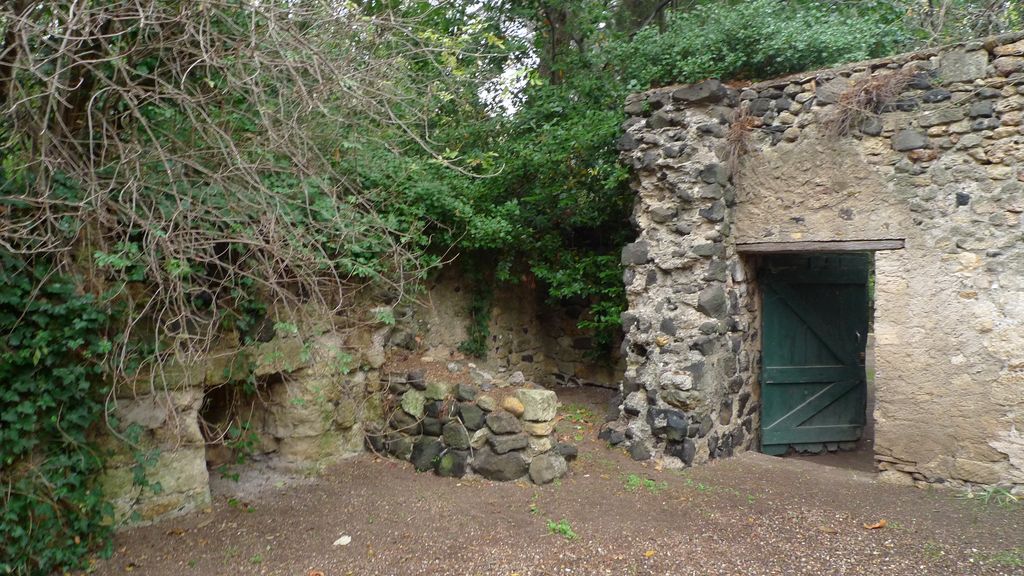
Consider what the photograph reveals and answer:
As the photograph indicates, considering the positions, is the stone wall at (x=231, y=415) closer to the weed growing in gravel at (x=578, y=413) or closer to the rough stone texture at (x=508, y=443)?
the rough stone texture at (x=508, y=443)

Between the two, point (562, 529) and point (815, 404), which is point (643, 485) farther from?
point (815, 404)

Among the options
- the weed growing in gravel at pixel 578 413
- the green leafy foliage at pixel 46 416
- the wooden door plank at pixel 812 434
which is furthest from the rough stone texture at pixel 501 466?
the wooden door plank at pixel 812 434

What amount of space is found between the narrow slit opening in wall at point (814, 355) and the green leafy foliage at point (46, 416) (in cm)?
499

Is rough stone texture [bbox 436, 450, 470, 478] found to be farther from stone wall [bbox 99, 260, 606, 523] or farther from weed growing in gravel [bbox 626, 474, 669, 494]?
weed growing in gravel [bbox 626, 474, 669, 494]

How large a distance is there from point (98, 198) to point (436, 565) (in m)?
2.63

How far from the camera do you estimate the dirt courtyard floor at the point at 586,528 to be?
3.60 m

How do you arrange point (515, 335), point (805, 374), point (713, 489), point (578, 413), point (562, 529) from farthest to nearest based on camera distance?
1. point (515, 335)
2. point (578, 413)
3. point (805, 374)
4. point (713, 489)
5. point (562, 529)

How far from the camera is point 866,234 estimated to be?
479 cm

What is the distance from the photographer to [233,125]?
13.9ft

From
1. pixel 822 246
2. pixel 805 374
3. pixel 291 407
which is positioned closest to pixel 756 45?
pixel 822 246

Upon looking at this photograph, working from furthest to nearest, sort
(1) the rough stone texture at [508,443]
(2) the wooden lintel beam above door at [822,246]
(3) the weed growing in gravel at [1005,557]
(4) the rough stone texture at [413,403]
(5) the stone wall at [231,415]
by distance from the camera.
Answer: (4) the rough stone texture at [413,403], (1) the rough stone texture at [508,443], (2) the wooden lintel beam above door at [822,246], (5) the stone wall at [231,415], (3) the weed growing in gravel at [1005,557]

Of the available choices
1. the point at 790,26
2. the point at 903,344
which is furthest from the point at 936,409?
the point at 790,26

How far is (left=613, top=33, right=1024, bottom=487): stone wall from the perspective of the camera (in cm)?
439

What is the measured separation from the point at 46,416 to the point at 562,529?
2.82 meters
